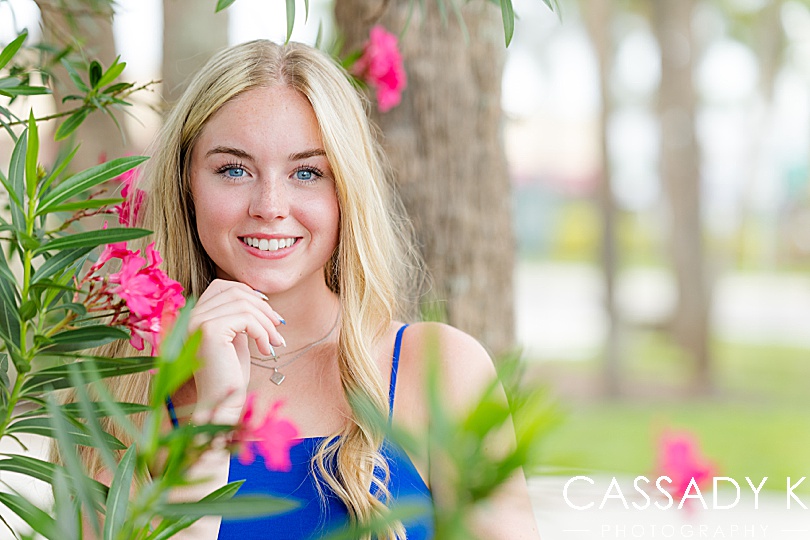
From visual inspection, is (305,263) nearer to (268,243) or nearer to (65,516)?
(268,243)

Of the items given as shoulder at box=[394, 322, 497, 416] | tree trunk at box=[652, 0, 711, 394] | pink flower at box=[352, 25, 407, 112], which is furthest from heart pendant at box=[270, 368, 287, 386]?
tree trunk at box=[652, 0, 711, 394]

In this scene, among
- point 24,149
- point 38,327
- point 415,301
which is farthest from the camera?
point 415,301

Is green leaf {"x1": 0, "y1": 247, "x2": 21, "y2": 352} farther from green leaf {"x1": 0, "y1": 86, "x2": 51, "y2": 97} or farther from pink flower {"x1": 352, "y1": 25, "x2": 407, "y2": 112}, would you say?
pink flower {"x1": 352, "y1": 25, "x2": 407, "y2": 112}

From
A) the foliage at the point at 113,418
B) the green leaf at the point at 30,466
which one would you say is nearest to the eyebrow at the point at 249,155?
the foliage at the point at 113,418

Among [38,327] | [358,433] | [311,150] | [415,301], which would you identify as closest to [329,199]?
[311,150]

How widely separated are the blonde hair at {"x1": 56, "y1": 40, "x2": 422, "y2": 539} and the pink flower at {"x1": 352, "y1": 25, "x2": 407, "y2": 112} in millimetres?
328

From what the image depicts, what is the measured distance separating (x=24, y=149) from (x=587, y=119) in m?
29.9

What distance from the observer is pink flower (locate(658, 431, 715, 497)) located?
137 centimetres

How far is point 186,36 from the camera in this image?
10.3ft

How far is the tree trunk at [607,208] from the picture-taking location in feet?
36.0

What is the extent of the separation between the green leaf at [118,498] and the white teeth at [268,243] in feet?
2.73

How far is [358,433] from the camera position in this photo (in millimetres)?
1732

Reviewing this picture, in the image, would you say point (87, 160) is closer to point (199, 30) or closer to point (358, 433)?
point (199, 30)

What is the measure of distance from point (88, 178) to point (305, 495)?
0.80 m
